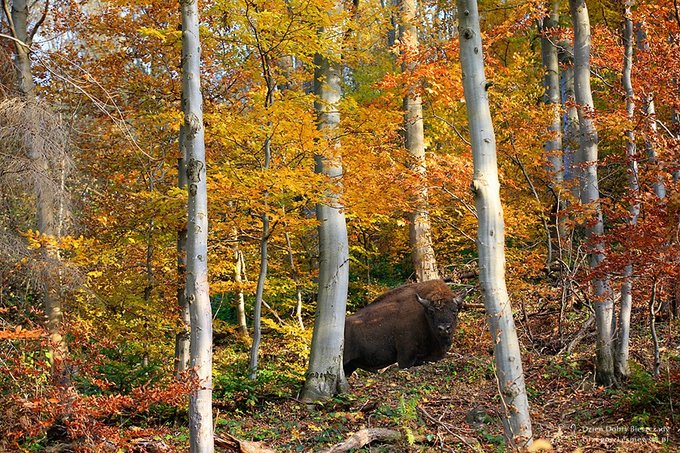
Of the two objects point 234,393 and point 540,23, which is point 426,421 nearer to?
point 234,393

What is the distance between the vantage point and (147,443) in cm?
707

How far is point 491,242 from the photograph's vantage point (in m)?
6.03

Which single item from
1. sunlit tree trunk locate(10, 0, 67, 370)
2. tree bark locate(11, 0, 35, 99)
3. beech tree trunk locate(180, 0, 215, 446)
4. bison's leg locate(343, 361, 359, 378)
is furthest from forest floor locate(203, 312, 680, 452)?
tree bark locate(11, 0, 35, 99)

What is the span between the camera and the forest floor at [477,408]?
23.2ft

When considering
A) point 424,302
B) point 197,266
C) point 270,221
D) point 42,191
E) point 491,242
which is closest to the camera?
point 491,242

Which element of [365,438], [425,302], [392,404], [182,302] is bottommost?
[392,404]

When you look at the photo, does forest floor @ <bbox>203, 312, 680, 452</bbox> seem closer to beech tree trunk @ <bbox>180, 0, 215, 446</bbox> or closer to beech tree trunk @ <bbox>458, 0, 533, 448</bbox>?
beech tree trunk @ <bbox>458, 0, 533, 448</bbox>

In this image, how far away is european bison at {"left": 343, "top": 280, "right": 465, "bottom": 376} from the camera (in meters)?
11.6

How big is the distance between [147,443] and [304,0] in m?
6.57

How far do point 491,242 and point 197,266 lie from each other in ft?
9.60

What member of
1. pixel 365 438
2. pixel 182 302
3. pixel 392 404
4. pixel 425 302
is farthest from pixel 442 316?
pixel 182 302

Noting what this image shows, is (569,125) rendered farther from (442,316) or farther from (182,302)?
(182,302)

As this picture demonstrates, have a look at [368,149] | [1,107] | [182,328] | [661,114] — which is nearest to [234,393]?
[182,328]

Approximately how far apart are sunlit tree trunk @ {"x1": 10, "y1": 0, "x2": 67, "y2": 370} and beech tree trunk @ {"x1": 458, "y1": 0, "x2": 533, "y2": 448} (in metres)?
4.66
